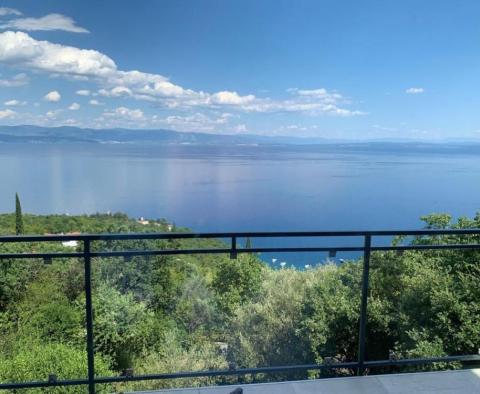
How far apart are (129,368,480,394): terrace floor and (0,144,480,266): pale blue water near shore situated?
3025cm

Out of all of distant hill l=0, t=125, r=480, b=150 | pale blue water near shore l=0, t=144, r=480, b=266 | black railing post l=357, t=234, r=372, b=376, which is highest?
distant hill l=0, t=125, r=480, b=150

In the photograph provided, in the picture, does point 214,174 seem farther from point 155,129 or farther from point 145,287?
point 145,287

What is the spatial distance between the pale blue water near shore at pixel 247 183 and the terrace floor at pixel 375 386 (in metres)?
30.2

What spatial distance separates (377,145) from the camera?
54500 mm

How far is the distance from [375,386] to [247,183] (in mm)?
48419

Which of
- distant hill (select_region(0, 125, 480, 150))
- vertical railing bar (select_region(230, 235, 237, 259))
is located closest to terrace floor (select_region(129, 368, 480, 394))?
vertical railing bar (select_region(230, 235, 237, 259))

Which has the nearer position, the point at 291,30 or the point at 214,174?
the point at 291,30

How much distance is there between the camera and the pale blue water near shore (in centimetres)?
3819

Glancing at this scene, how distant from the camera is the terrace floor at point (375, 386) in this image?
2.27 metres

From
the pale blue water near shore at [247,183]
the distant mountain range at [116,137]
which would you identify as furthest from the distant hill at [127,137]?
the pale blue water near shore at [247,183]

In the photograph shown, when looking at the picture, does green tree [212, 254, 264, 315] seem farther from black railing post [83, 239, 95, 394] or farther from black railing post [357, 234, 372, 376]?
black railing post [83, 239, 95, 394]

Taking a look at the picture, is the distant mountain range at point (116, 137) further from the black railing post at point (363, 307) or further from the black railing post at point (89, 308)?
the black railing post at point (89, 308)

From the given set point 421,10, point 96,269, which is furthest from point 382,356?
point 421,10

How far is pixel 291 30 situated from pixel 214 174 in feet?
69.1
